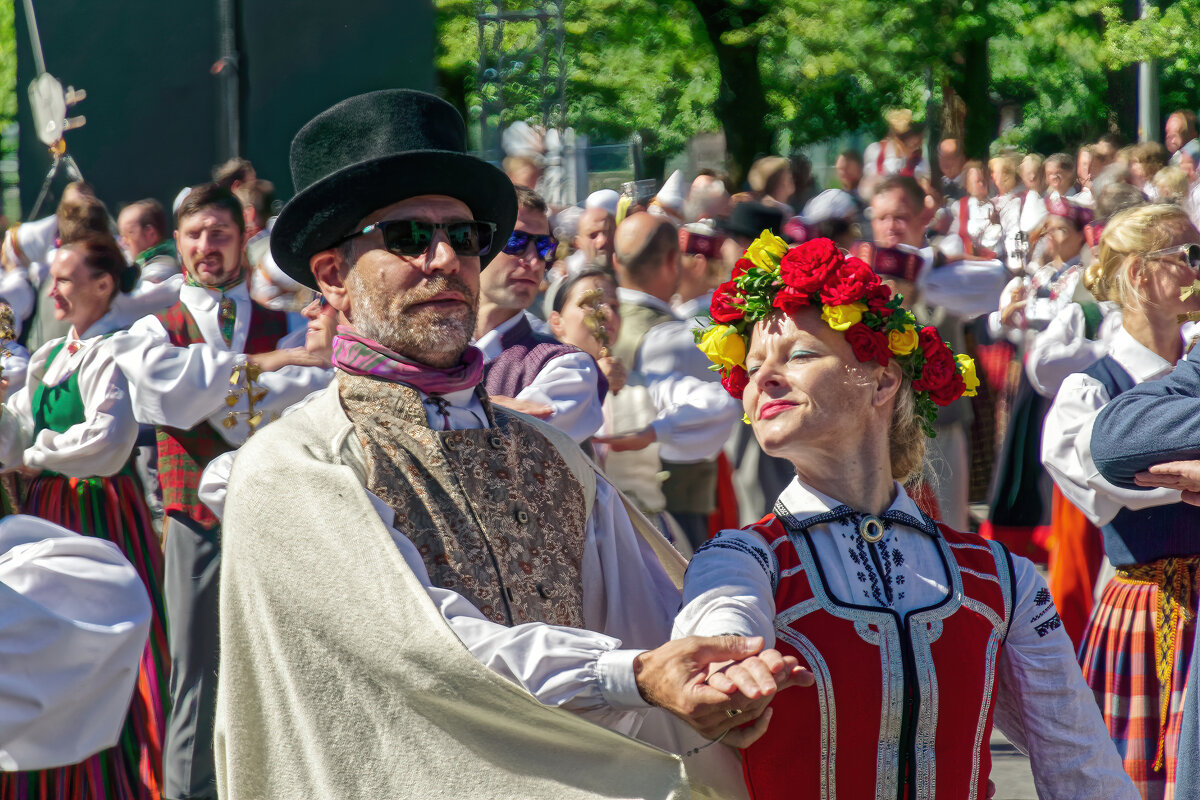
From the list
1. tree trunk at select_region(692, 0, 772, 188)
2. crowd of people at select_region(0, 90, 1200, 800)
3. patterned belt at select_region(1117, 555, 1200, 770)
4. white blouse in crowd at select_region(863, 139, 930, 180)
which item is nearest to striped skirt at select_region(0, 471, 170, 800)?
crowd of people at select_region(0, 90, 1200, 800)

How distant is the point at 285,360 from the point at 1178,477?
2.90m

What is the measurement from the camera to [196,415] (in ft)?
17.0

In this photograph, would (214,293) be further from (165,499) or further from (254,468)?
(254,468)

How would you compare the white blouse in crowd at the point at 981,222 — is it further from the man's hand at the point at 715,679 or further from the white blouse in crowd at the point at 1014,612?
the man's hand at the point at 715,679

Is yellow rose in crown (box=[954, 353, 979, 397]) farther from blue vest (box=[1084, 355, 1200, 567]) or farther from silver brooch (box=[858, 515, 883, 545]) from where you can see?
blue vest (box=[1084, 355, 1200, 567])

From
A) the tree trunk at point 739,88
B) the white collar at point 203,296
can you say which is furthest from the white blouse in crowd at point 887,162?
the white collar at point 203,296

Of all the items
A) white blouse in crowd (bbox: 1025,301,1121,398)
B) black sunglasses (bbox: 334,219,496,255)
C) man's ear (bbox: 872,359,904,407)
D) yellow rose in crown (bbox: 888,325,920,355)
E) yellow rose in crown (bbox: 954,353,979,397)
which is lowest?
white blouse in crowd (bbox: 1025,301,1121,398)

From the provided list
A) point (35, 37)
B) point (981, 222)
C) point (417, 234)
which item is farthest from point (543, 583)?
point (981, 222)

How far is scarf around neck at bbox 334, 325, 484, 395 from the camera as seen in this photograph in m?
2.57

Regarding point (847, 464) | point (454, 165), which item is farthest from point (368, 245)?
point (847, 464)

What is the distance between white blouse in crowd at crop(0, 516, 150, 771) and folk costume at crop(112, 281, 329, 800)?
→ 2.22 meters

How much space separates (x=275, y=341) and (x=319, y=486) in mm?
3689

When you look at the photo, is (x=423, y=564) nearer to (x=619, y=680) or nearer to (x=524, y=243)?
(x=619, y=680)

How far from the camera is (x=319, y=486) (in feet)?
7.53
